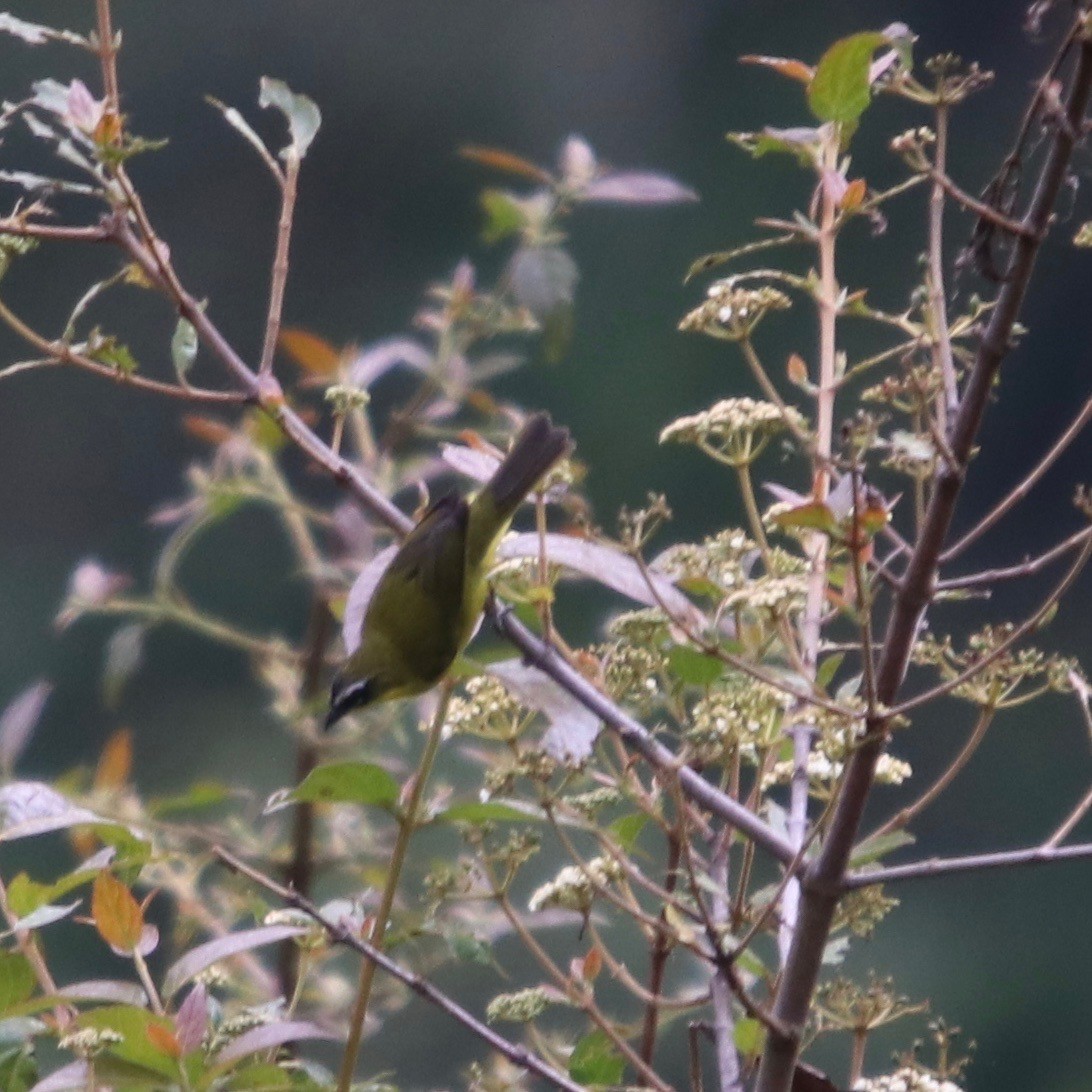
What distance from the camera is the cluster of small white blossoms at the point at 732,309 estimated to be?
57 centimetres

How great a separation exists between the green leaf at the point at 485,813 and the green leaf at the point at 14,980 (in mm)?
194

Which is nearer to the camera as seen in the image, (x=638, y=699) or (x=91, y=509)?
(x=638, y=699)

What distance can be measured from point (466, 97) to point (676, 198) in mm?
981

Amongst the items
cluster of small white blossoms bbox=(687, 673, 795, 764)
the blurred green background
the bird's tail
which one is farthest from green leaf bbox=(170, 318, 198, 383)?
the blurred green background

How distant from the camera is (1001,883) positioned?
66.9 inches

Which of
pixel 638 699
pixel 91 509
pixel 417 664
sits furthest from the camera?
pixel 91 509

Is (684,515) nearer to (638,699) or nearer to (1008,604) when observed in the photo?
(1008,604)

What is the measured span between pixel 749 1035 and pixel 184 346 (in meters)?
0.35

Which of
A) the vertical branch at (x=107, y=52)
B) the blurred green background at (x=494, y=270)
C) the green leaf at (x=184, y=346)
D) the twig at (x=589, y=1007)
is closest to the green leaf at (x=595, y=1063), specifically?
the twig at (x=589, y=1007)

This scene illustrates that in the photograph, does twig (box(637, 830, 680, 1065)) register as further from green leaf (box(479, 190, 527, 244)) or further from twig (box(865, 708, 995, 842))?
green leaf (box(479, 190, 527, 244))

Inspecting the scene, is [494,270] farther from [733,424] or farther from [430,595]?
[733,424]

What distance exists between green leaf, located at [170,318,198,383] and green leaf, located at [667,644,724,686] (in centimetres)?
23

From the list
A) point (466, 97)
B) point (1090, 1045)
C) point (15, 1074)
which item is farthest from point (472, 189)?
point (15, 1074)

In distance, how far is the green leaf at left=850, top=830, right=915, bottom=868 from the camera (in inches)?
19.8
